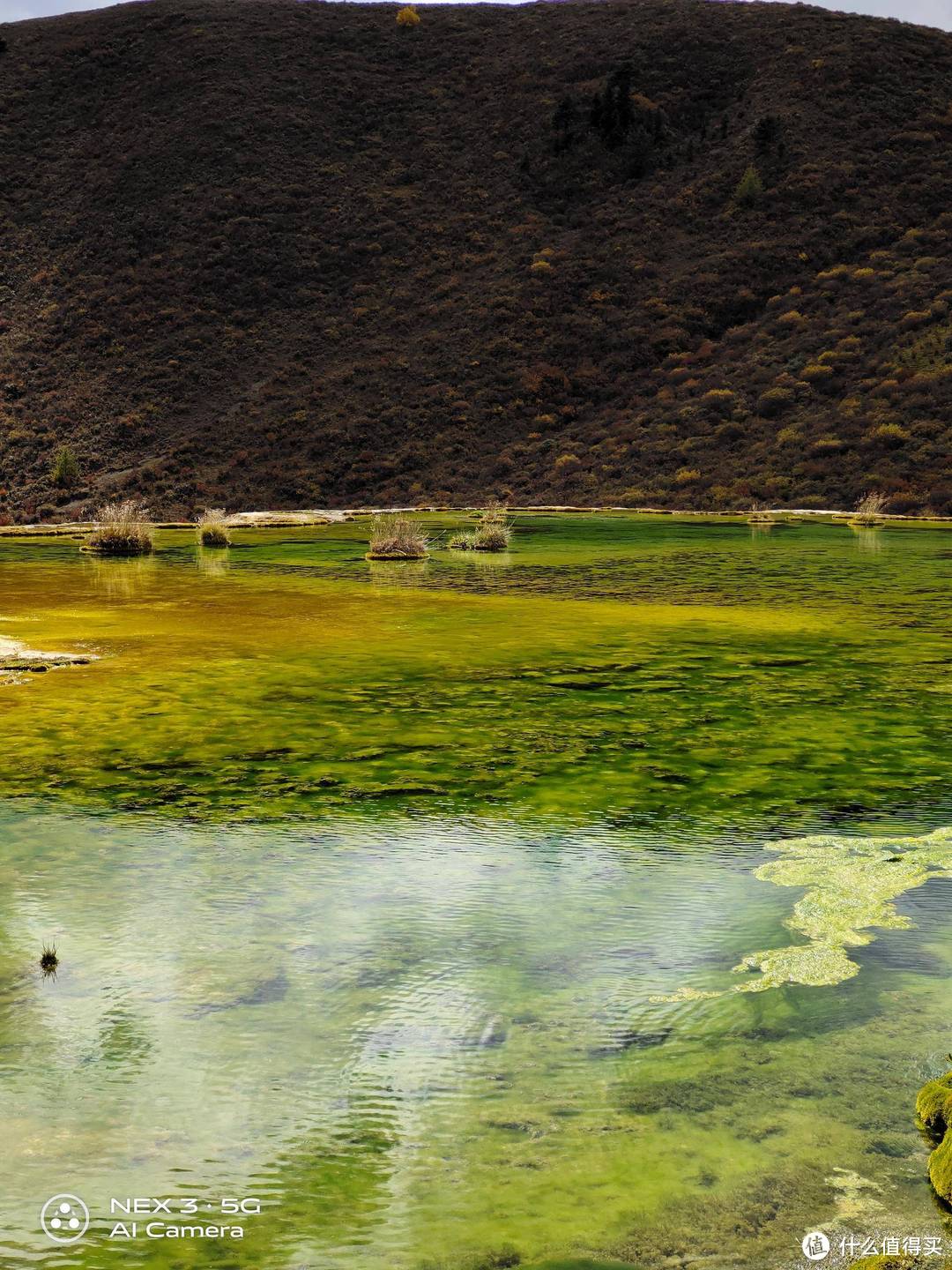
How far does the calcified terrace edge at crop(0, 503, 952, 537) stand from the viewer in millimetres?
32969

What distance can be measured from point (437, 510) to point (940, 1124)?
3789 centimetres

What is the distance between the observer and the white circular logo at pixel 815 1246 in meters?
2.89

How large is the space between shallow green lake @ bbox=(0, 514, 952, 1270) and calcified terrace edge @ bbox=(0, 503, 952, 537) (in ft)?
75.0

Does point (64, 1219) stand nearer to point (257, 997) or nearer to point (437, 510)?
point (257, 997)

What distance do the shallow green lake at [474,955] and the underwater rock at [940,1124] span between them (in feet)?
0.18

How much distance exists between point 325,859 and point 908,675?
6.09 m

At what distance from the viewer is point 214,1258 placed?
294 cm

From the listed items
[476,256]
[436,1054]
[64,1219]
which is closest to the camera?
[64,1219]

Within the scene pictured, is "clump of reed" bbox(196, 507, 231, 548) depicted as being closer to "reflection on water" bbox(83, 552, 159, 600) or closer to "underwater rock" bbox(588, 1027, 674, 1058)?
"reflection on water" bbox(83, 552, 159, 600)

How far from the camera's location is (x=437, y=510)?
4091 centimetres

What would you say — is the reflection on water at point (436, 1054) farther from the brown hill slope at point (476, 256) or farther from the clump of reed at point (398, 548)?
the brown hill slope at point (476, 256)

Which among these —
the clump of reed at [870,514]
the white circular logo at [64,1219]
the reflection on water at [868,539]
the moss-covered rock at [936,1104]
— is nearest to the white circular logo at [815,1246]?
the moss-covered rock at [936,1104]

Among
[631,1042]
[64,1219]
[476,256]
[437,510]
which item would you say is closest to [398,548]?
[437,510]

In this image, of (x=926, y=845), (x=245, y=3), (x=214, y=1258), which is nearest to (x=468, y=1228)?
(x=214, y=1258)
